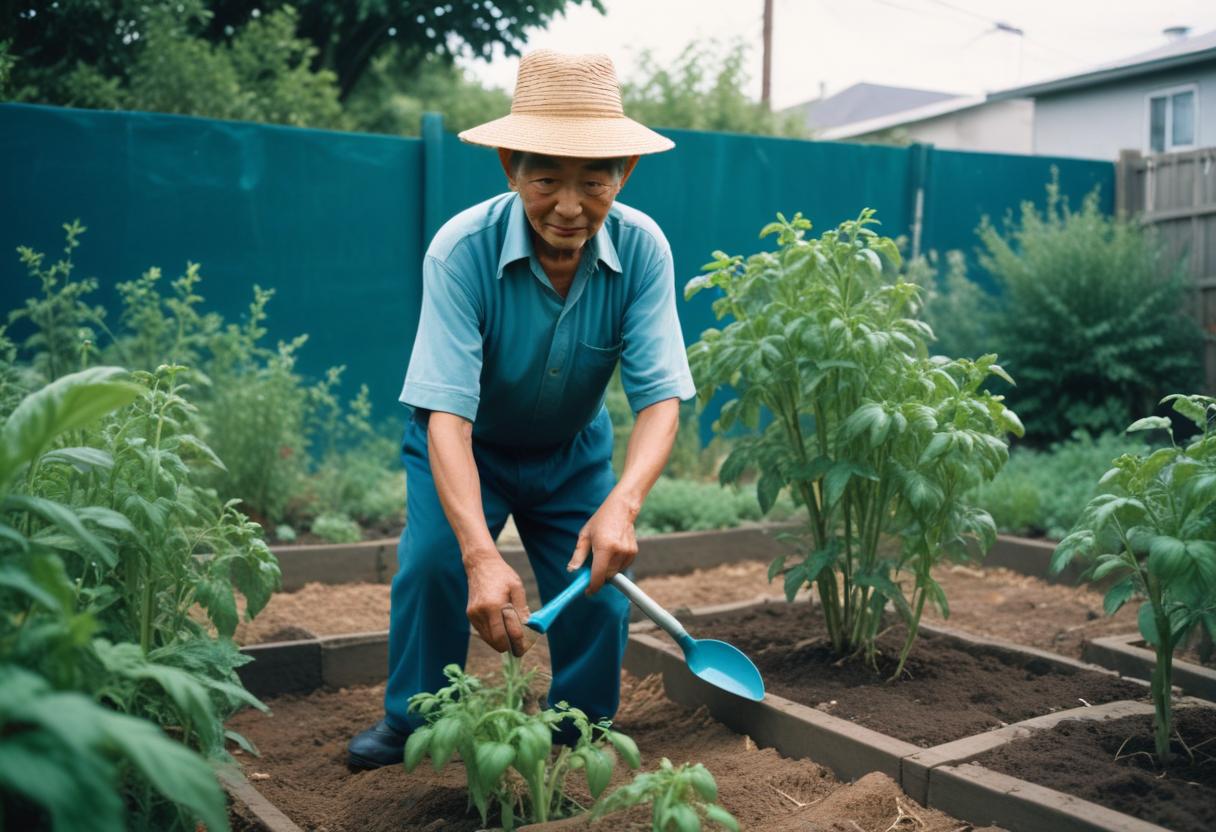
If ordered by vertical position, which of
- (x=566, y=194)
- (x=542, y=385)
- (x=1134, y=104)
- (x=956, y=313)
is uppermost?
(x=1134, y=104)

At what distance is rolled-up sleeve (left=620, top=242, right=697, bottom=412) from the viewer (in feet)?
10.3

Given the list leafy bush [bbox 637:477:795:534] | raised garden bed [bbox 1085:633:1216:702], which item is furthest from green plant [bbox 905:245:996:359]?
raised garden bed [bbox 1085:633:1216:702]

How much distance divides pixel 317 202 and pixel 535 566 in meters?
4.37

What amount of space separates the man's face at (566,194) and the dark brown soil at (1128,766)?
67.3 inches

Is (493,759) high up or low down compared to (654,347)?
down

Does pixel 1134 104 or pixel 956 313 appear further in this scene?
pixel 1134 104

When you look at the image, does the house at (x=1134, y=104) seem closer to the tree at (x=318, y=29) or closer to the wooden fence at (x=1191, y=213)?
the wooden fence at (x=1191, y=213)

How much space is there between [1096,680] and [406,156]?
551 centimetres

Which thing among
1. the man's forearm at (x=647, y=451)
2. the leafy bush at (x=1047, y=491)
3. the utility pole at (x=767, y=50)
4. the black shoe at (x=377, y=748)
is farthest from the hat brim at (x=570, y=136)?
the utility pole at (x=767, y=50)

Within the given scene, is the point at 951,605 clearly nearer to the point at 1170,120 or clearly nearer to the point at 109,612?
the point at 109,612

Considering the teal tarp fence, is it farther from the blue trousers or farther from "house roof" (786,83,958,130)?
"house roof" (786,83,958,130)

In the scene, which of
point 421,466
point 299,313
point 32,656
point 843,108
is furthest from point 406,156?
point 843,108

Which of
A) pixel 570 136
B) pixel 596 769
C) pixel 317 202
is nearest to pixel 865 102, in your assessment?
pixel 317 202

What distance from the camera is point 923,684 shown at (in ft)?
11.7
